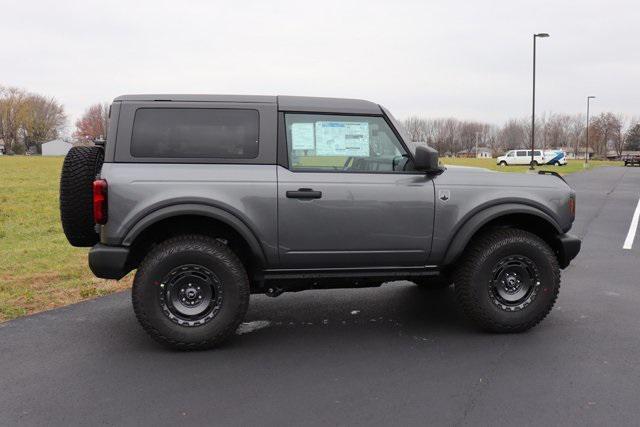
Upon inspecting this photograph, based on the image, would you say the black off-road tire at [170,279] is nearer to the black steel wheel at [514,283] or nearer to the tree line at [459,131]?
the black steel wheel at [514,283]

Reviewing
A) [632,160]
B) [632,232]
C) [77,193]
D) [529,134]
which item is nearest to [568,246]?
[77,193]

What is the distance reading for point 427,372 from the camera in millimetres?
3660

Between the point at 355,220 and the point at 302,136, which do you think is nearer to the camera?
the point at 355,220

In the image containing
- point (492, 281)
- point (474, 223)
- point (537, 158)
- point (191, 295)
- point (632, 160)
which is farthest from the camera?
point (632, 160)

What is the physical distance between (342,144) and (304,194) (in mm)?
553

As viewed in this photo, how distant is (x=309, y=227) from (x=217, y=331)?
40.4 inches

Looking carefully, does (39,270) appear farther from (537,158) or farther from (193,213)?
(537,158)

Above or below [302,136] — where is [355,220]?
below

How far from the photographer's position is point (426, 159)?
13.5 feet

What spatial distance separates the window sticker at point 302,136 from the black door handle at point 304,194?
1.20ft

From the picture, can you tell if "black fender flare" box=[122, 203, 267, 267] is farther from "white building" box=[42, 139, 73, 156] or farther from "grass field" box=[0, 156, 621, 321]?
"white building" box=[42, 139, 73, 156]

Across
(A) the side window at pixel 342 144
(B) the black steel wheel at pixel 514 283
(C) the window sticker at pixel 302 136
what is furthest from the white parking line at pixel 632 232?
(C) the window sticker at pixel 302 136

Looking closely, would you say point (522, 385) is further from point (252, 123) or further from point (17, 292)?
point (17, 292)

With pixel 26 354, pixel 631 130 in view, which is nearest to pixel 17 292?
pixel 26 354
